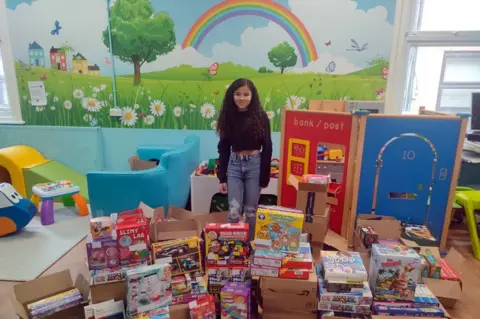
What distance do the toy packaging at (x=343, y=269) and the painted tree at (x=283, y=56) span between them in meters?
2.28

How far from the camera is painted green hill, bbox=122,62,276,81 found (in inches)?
144

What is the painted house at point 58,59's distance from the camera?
3.83m

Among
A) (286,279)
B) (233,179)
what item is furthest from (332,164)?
(286,279)

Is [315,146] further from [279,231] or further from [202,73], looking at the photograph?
[202,73]

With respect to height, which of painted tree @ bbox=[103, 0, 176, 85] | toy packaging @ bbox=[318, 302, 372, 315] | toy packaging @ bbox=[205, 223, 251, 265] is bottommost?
toy packaging @ bbox=[318, 302, 372, 315]

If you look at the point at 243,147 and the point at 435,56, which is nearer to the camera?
the point at 243,147

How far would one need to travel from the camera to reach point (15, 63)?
3.92 meters

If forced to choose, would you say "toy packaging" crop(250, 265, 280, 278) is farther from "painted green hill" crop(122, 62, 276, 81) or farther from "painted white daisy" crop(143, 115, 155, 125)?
"painted white daisy" crop(143, 115, 155, 125)

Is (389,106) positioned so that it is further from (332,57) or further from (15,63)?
(15,63)

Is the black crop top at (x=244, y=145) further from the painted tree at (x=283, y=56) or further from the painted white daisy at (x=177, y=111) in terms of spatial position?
the painted white daisy at (x=177, y=111)

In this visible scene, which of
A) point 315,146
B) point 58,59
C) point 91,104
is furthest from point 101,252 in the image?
point 58,59

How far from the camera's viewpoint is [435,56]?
3.71 metres

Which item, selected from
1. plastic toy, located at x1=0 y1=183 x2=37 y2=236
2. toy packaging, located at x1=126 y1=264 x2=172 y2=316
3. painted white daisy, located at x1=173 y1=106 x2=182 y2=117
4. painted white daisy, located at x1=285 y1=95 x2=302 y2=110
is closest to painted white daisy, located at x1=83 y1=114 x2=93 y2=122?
painted white daisy, located at x1=173 y1=106 x2=182 y2=117

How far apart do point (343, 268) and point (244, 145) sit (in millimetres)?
1060
